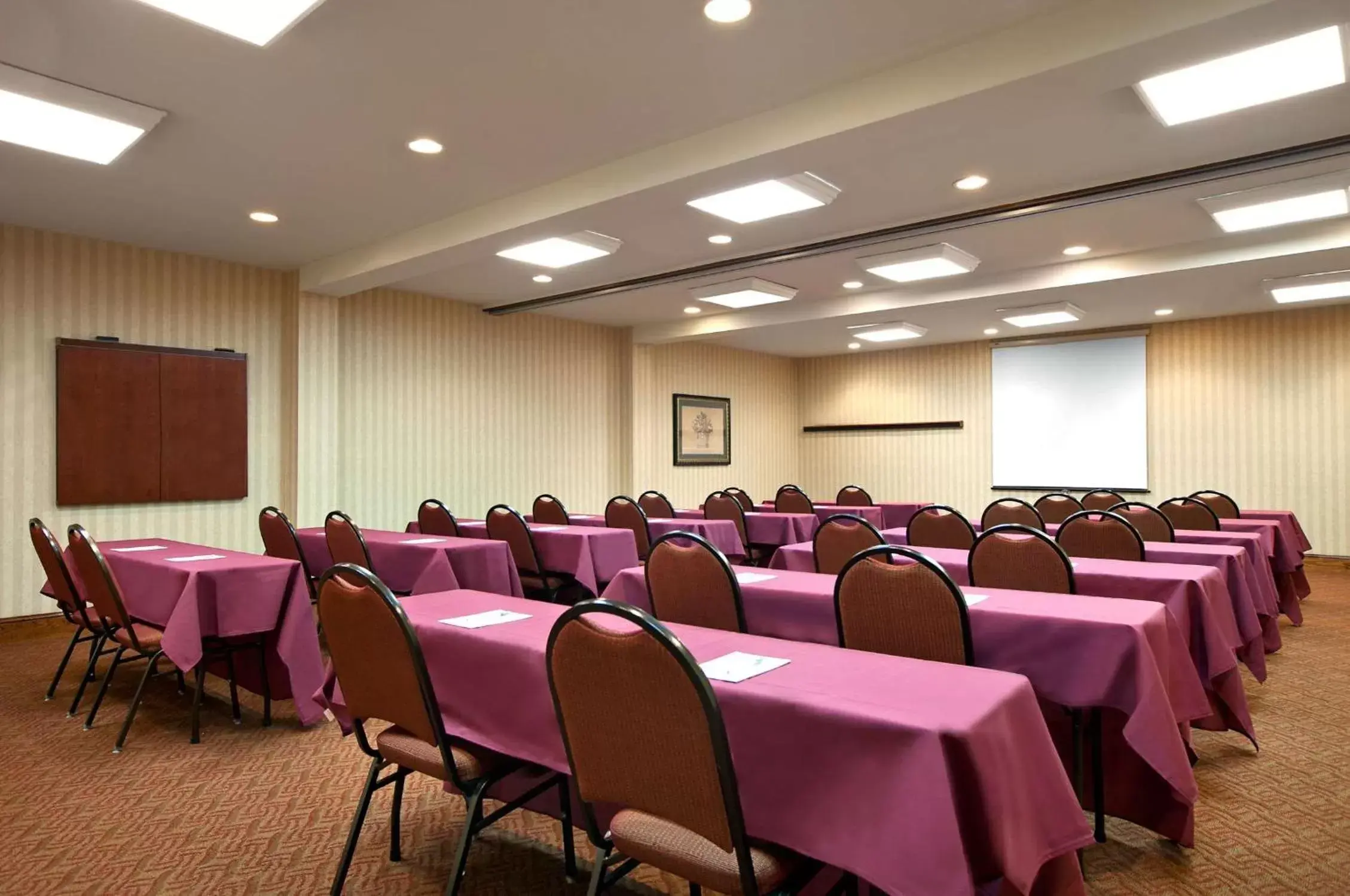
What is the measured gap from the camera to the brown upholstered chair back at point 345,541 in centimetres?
452

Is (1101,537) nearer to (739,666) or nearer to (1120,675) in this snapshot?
(1120,675)

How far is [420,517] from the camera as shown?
21.4ft

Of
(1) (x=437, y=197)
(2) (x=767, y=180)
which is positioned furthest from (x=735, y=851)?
(1) (x=437, y=197)

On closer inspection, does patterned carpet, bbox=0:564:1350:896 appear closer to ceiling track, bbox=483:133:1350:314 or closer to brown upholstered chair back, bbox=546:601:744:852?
brown upholstered chair back, bbox=546:601:744:852

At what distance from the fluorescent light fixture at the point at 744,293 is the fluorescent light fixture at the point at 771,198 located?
7.19 feet

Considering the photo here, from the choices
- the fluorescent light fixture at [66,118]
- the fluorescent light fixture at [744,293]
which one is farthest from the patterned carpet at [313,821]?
the fluorescent light fixture at [744,293]

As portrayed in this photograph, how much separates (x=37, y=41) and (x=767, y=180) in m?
3.39

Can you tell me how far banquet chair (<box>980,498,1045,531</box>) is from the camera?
5.88 metres

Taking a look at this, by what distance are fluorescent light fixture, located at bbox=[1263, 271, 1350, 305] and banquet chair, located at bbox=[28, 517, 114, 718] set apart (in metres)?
9.23

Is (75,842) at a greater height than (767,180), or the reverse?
(767,180)

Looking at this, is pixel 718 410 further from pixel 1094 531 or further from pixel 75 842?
pixel 75 842

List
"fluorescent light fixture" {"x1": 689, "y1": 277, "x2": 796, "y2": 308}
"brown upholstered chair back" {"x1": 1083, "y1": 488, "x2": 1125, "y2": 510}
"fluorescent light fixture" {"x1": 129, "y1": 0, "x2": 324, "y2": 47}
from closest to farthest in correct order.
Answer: "fluorescent light fixture" {"x1": 129, "y1": 0, "x2": 324, "y2": 47} < "brown upholstered chair back" {"x1": 1083, "y1": 488, "x2": 1125, "y2": 510} < "fluorescent light fixture" {"x1": 689, "y1": 277, "x2": 796, "y2": 308}

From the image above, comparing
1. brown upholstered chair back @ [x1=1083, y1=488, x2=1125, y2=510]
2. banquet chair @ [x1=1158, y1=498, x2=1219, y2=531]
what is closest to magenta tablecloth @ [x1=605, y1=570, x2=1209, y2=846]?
banquet chair @ [x1=1158, y1=498, x2=1219, y2=531]

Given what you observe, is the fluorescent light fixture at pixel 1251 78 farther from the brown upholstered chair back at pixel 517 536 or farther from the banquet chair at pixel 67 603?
the banquet chair at pixel 67 603
